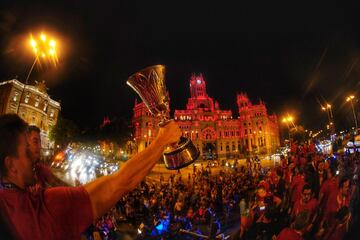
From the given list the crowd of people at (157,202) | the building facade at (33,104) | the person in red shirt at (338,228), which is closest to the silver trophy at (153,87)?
the crowd of people at (157,202)

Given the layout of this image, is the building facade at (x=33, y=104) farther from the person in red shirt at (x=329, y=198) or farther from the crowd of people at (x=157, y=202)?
the person in red shirt at (x=329, y=198)

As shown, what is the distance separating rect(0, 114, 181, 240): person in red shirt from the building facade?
50323mm

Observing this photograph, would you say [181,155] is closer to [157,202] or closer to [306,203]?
[306,203]

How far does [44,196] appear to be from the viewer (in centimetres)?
123

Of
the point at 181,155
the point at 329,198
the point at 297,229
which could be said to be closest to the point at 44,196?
the point at 181,155

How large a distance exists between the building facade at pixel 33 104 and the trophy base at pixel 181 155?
49807mm

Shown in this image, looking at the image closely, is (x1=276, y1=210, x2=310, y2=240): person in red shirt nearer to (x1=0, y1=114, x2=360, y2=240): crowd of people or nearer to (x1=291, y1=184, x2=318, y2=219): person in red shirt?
(x1=0, y1=114, x2=360, y2=240): crowd of people

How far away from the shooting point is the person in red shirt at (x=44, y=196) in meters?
1.13

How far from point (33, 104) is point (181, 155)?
63959mm

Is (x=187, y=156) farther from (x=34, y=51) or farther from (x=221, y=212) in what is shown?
(x=221, y=212)

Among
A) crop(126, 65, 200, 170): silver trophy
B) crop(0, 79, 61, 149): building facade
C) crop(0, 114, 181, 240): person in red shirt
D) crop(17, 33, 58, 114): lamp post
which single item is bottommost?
crop(0, 114, 181, 240): person in red shirt

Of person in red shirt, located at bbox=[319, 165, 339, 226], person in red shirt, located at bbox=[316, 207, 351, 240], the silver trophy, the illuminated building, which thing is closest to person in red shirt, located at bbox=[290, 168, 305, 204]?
person in red shirt, located at bbox=[319, 165, 339, 226]

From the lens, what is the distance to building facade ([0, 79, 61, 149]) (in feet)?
153

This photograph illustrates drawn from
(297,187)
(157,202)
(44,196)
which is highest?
(44,196)
